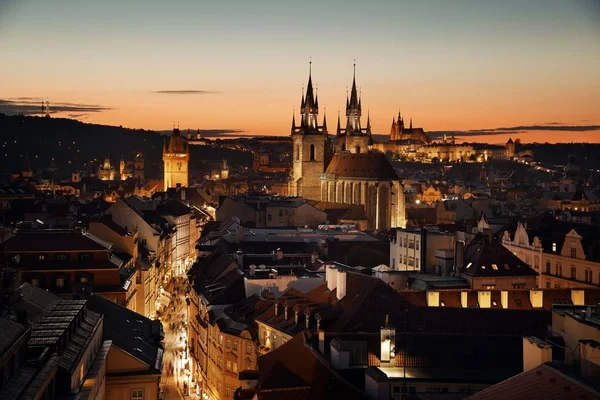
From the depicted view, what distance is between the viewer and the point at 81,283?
1853 inches

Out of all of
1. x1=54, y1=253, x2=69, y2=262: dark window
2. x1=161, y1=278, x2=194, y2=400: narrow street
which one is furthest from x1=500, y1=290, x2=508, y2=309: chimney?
x1=54, y1=253, x2=69, y2=262: dark window

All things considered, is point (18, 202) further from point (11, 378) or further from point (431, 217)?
point (11, 378)

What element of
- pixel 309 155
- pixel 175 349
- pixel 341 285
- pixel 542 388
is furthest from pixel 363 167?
pixel 542 388

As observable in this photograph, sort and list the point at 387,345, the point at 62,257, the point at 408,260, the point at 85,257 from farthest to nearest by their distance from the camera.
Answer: the point at 408,260
the point at 85,257
the point at 62,257
the point at 387,345

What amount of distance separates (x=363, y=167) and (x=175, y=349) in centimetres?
8752

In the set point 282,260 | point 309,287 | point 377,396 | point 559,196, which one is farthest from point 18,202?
point 559,196

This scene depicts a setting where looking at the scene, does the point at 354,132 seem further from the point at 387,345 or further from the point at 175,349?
the point at 387,345

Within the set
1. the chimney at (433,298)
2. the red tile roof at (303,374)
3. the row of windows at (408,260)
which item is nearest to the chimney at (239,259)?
the row of windows at (408,260)

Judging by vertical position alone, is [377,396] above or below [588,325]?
below

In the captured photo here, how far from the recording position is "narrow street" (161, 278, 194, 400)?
50562mm

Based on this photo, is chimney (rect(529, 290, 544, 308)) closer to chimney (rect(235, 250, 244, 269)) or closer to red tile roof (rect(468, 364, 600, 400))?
chimney (rect(235, 250, 244, 269))

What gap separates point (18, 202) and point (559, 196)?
92194mm

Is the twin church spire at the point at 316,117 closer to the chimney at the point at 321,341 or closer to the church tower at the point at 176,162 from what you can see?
the church tower at the point at 176,162

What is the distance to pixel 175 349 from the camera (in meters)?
60.9
